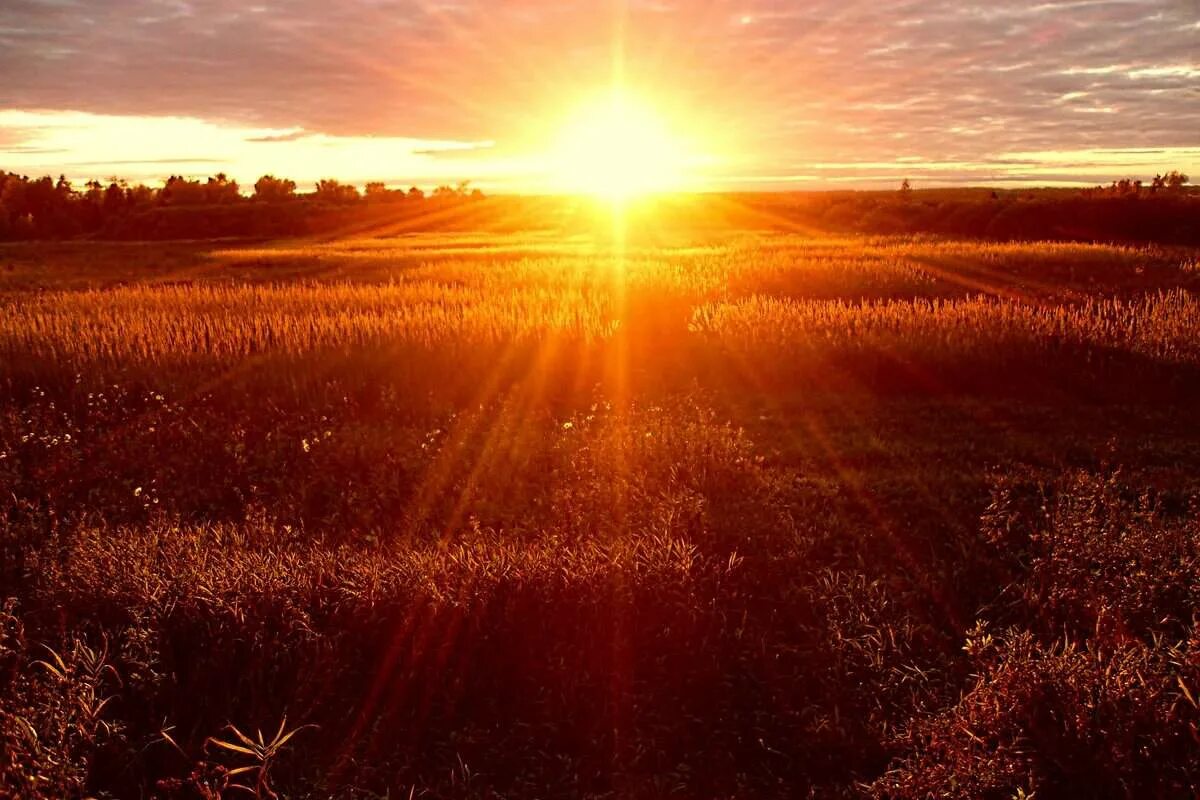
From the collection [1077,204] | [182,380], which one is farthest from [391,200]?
[182,380]

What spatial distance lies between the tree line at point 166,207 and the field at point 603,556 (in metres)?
60.5

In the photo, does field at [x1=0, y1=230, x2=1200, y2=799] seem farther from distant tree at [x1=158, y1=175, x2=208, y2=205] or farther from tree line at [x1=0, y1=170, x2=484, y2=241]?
distant tree at [x1=158, y1=175, x2=208, y2=205]

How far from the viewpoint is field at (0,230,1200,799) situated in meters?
3.17

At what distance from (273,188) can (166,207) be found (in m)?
22.4

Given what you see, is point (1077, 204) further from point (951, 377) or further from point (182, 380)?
point (182, 380)

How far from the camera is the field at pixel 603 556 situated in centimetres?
317

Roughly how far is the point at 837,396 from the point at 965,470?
2.94 meters

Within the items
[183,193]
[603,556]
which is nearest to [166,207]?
[183,193]

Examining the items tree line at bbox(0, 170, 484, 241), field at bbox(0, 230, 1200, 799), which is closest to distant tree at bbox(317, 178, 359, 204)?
tree line at bbox(0, 170, 484, 241)

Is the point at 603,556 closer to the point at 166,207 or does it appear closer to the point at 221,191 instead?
the point at 166,207

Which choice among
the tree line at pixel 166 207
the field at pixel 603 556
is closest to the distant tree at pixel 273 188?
the tree line at pixel 166 207

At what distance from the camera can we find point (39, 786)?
2.75 m

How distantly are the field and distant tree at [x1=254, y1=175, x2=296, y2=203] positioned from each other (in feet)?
274

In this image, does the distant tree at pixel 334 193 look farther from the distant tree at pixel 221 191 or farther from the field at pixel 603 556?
the field at pixel 603 556
